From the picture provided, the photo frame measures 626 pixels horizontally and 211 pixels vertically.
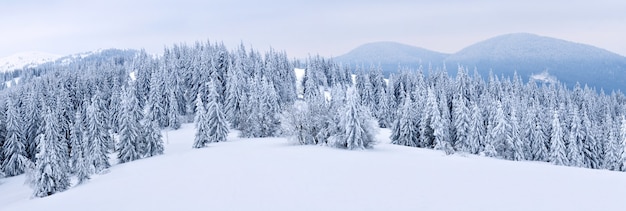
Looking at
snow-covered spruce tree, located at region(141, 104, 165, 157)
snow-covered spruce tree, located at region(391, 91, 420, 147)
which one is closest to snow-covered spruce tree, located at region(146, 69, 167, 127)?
snow-covered spruce tree, located at region(141, 104, 165, 157)

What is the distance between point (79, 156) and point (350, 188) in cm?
2808

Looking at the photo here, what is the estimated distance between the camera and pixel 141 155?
56156mm

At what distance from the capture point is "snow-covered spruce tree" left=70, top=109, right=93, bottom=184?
3812 centimetres

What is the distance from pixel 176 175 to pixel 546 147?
55.9 meters

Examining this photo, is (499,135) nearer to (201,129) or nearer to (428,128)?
(428,128)

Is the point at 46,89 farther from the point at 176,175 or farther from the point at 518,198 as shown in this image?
the point at 518,198

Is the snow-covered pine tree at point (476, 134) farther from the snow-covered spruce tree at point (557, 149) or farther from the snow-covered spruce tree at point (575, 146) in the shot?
the snow-covered spruce tree at point (575, 146)

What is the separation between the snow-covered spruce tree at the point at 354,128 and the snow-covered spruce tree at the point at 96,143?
92.3 feet

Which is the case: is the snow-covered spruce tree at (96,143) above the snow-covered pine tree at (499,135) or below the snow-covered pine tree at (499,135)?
above

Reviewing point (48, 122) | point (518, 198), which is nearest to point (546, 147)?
point (518, 198)

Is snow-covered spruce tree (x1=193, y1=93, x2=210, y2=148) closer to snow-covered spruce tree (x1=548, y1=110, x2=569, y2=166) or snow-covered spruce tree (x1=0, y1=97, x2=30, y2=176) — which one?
snow-covered spruce tree (x1=0, y1=97, x2=30, y2=176)

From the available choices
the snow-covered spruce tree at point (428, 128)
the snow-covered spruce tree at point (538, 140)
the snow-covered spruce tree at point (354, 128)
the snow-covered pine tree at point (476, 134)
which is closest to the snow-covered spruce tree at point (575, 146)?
the snow-covered spruce tree at point (538, 140)

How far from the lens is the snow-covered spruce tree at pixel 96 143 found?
163ft

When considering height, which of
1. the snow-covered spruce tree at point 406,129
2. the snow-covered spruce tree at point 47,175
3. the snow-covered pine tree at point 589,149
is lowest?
the snow-covered pine tree at point 589,149
